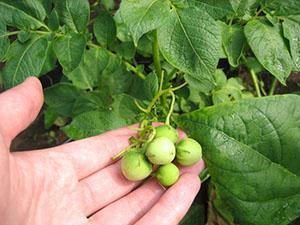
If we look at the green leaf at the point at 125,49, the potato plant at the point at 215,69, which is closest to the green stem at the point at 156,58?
the potato plant at the point at 215,69


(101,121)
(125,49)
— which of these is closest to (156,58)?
(125,49)

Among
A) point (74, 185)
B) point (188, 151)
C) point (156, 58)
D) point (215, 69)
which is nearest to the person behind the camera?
point (215, 69)

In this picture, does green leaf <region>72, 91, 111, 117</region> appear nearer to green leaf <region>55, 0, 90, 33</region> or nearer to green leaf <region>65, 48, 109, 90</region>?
green leaf <region>65, 48, 109, 90</region>

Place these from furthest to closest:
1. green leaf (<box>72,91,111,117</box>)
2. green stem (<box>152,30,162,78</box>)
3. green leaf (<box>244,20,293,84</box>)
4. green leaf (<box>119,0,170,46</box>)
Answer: green leaf (<box>72,91,111,117</box>) < green stem (<box>152,30,162,78</box>) < green leaf (<box>244,20,293,84</box>) < green leaf (<box>119,0,170,46</box>)

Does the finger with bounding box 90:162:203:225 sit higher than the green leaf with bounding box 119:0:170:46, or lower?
lower

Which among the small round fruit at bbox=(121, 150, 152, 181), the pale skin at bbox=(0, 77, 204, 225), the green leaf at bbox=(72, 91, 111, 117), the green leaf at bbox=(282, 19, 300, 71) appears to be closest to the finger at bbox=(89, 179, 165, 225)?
the pale skin at bbox=(0, 77, 204, 225)

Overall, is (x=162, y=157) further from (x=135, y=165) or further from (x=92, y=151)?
(x=92, y=151)

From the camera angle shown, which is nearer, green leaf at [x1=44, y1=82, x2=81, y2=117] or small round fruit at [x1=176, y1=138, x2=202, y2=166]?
small round fruit at [x1=176, y1=138, x2=202, y2=166]
